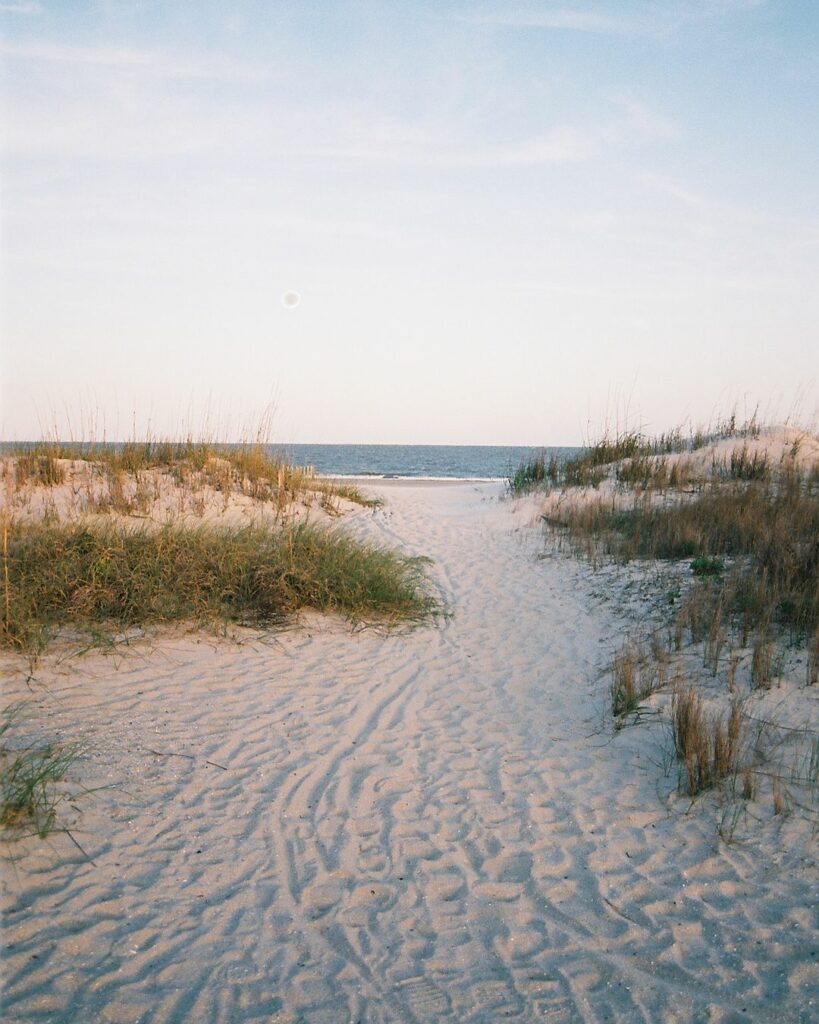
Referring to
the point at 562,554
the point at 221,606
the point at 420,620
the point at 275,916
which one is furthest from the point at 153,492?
the point at 275,916

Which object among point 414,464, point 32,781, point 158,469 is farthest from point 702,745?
point 414,464

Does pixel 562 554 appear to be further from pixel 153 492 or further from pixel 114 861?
pixel 114 861

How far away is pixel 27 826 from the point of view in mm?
3314

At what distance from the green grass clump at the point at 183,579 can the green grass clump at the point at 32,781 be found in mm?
1667

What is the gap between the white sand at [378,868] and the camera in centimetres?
260

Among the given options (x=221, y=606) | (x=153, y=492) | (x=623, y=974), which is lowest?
(x=623, y=974)

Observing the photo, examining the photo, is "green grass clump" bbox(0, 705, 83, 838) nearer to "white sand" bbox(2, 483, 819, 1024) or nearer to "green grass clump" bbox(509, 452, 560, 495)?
"white sand" bbox(2, 483, 819, 1024)

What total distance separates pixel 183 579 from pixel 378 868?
153 inches

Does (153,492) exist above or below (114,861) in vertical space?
above

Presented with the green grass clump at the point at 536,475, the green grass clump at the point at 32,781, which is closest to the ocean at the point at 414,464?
the green grass clump at the point at 536,475

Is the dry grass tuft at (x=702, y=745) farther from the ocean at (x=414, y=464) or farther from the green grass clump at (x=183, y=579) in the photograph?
the ocean at (x=414, y=464)

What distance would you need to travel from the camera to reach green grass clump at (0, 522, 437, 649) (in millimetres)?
5934

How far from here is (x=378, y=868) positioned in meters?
3.32

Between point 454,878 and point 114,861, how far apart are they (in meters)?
1.63
